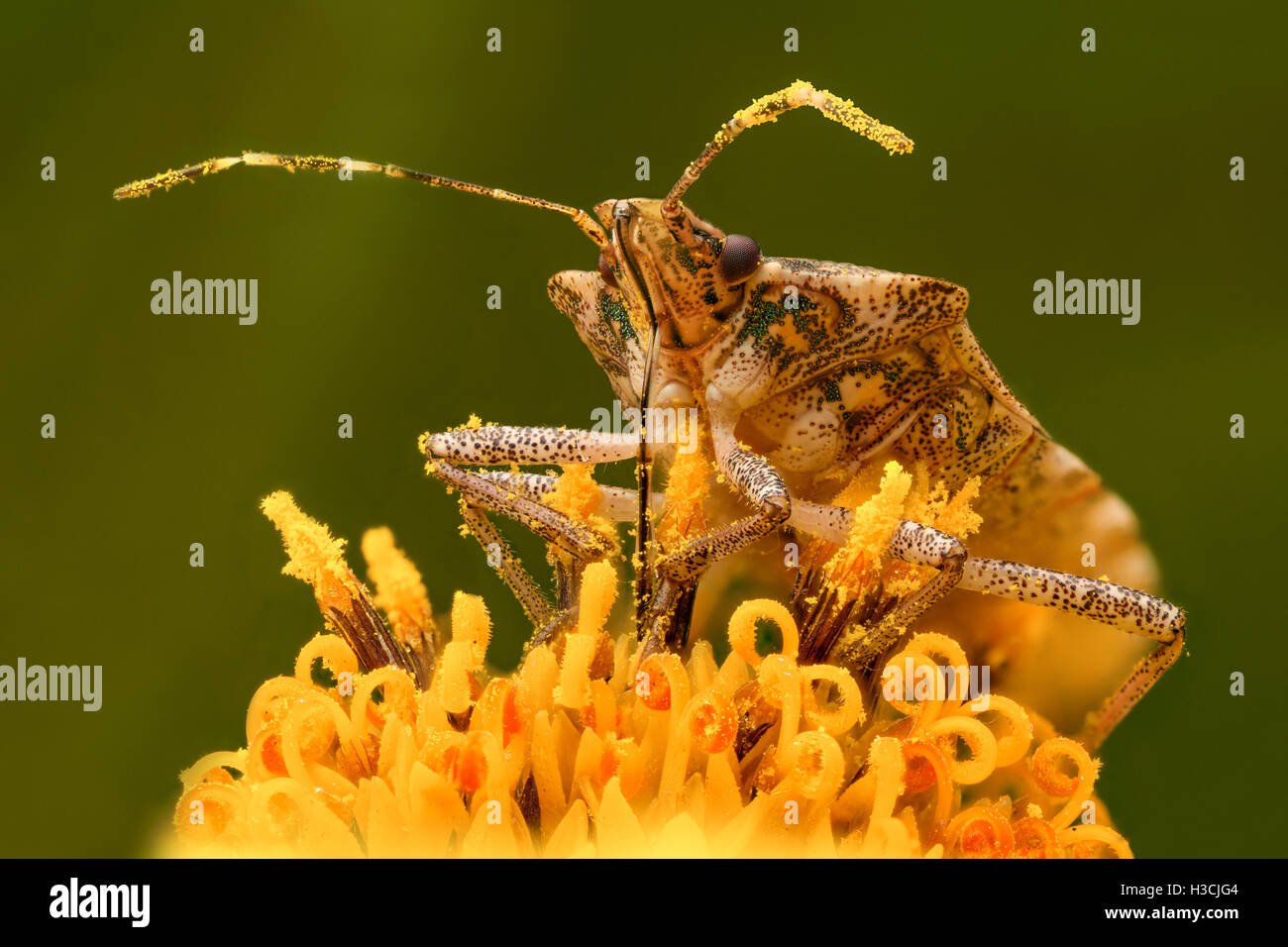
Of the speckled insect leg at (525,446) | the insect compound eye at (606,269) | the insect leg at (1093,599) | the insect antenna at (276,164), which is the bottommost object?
the insect leg at (1093,599)

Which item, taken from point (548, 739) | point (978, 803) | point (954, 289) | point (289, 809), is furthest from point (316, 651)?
point (954, 289)

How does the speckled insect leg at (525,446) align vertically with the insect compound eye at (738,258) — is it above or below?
below

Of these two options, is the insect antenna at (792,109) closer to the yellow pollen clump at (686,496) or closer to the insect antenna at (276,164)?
the insect antenna at (276,164)

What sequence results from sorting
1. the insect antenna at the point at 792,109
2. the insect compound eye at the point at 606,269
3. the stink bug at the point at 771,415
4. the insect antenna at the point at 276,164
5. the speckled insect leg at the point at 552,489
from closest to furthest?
the insect antenna at the point at 792,109, the insect antenna at the point at 276,164, the stink bug at the point at 771,415, the insect compound eye at the point at 606,269, the speckled insect leg at the point at 552,489

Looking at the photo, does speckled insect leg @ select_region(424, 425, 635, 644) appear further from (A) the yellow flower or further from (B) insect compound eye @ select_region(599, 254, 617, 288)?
(B) insect compound eye @ select_region(599, 254, 617, 288)

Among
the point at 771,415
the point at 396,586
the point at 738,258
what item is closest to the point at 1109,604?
the point at 771,415

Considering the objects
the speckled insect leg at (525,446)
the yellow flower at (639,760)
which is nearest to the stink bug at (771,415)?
the speckled insect leg at (525,446)

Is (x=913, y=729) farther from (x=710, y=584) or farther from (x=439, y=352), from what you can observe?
(x=439, y=352)
